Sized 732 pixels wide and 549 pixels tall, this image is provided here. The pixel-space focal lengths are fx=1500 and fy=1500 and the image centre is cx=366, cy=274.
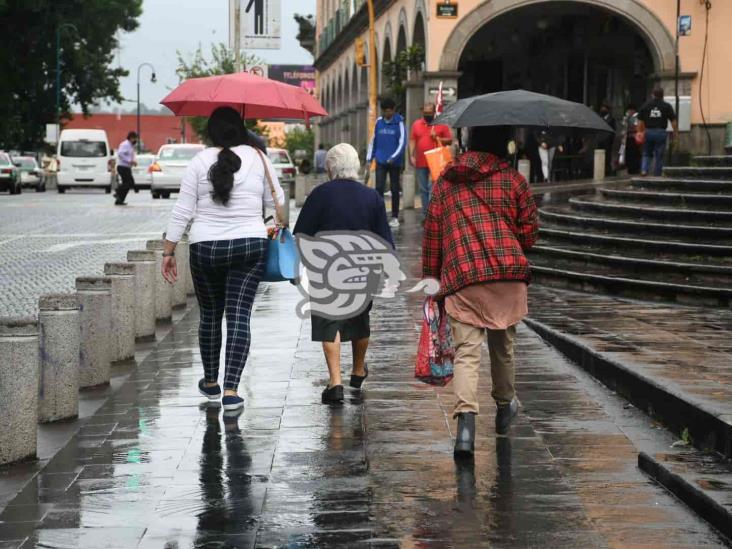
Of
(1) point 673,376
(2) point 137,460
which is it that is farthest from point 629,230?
(2) point 137,460

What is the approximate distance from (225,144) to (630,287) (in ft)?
21.0

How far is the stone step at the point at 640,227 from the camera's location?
47.1 ft

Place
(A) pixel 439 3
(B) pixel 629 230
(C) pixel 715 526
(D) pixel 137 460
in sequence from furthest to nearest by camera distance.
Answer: (A) pixel 439 3 < (B) pixel 629 230 < (D) pixel 137 460 < (C) pixel 715 526

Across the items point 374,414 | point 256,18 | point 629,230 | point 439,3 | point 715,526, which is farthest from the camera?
point 439,3

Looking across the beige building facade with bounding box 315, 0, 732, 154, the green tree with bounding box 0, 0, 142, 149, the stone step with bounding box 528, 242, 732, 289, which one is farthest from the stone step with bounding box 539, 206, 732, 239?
the green tree with bounding box 0, 0, 142, 149

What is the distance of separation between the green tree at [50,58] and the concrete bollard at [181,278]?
133 feet

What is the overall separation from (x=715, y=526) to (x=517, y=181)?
2.23m

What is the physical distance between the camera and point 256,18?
24719 mm

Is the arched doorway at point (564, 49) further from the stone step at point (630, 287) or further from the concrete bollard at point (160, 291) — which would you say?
the concrete bollard at point (160, 291)

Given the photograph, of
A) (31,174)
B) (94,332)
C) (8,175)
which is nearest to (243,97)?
(94,332)

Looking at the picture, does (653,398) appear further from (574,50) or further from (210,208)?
(574,50)

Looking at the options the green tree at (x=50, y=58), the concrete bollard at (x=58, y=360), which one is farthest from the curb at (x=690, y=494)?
the green tree at (x=50, y=58)

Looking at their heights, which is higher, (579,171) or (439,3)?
(439,3)

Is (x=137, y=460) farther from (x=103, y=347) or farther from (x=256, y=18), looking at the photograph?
(x=256, y=18)
